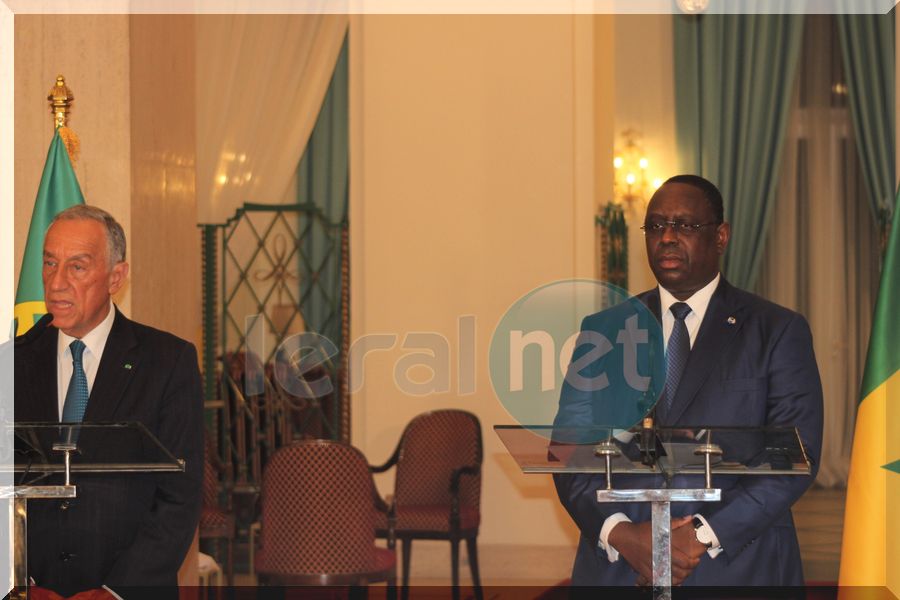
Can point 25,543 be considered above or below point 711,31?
below

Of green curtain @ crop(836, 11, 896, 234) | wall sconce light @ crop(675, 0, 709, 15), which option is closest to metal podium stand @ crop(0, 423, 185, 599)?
wall sconce light @ crop(675, 0, 709, 15)

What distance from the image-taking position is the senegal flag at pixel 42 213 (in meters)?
4.73

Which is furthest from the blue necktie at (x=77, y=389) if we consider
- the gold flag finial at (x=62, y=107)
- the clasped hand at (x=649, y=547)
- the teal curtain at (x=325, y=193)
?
the teal curtain at (x=325, y=193)

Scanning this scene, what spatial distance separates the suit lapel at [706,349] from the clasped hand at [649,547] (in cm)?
32

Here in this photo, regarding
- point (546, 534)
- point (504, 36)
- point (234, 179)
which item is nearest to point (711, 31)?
point (504, 36)

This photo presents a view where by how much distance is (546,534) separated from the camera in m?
8.42

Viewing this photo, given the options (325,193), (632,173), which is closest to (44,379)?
(325,193)

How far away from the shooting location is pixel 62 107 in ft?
15.6

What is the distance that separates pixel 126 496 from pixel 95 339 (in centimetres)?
49

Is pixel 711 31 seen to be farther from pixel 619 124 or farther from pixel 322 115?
pixel 322 115

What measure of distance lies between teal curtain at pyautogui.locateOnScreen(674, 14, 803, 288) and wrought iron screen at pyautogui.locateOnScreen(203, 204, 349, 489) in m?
3.42

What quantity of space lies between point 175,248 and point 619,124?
6.42m

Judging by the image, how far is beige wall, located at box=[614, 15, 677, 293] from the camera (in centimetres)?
1128

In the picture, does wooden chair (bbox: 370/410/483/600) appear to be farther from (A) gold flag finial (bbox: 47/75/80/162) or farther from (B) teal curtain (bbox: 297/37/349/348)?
(B) teal curtain (bbox: 297/37/349/348)
